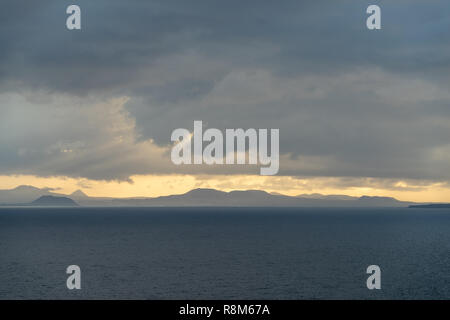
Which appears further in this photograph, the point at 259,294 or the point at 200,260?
the point at 200,260

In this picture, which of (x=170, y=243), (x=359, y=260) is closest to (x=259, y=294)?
(x=359, y=260)

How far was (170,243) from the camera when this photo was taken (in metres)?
143

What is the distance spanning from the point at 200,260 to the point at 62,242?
6347 centimetres

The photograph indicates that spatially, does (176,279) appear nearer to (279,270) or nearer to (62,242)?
(279,270)
